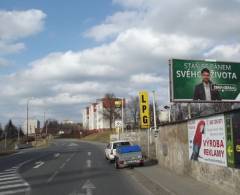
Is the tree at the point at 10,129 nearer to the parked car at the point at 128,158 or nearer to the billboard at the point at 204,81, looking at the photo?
the parked car at the point at 128,158

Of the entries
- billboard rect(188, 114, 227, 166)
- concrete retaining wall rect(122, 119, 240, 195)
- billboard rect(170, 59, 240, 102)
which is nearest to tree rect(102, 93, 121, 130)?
billboard rect(170, 59, 240, 102)

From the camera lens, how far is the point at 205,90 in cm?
2672

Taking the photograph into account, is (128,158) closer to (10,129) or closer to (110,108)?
(110,108)

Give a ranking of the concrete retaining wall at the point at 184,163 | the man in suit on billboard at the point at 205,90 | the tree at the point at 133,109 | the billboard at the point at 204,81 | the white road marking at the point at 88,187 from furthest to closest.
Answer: the tree at the point at 133,109
the man in suit on billboard at the point at 205,90
the billboard at the point at 204,81
the white road marking at the point at 88,187
the concrete retaining wall at the point at 184,163

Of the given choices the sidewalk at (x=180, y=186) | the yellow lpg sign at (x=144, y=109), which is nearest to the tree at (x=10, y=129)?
the yellow lpg sign at (x=144, y=109)

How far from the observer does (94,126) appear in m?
200

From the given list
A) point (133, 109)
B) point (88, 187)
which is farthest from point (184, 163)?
point (133, 109)

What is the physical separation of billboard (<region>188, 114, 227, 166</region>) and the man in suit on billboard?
9.14 m

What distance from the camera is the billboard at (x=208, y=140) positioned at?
13711 mm

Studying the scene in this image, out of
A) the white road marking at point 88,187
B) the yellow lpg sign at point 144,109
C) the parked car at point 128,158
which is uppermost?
the yellow lpg sign at point 144,109

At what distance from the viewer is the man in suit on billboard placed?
2664 centimetres

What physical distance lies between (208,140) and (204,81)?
1207 cm

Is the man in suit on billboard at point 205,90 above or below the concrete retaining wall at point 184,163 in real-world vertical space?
above

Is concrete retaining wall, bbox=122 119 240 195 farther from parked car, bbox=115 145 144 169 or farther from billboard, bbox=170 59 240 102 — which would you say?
billboard, bbox=170 59 240 102
